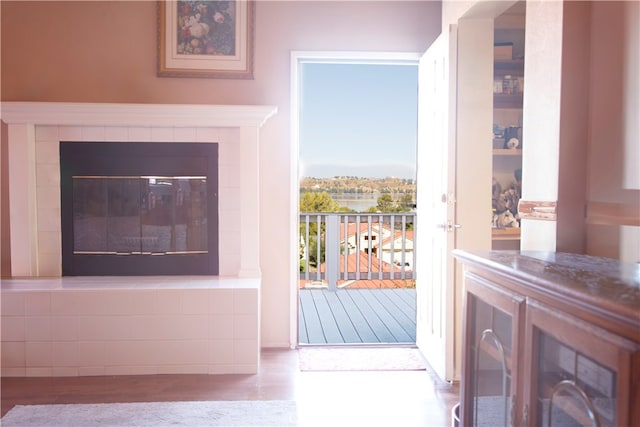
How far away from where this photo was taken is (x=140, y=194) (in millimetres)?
3445

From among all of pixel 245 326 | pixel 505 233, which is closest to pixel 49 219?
pixel 245 326

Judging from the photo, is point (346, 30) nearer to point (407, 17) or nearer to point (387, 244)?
point (407, 17)

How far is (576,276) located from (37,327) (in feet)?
9.69

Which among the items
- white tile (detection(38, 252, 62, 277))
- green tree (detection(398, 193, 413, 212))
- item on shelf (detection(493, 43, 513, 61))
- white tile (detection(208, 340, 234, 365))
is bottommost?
white tile (detection(208, 340, 234, 365))

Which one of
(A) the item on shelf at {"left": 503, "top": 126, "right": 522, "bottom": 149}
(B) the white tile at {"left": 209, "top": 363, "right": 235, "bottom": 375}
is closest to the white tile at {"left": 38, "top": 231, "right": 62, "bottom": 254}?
(B) the white tile at {"left": 209, "top": 363, "right": 235, "bottom": 375}

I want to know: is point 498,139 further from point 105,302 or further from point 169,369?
point 105,302

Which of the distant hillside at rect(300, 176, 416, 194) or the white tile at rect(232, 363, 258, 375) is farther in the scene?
the distant hillside at rect(300, 176, 416, 194)

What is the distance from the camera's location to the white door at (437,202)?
2.81 m

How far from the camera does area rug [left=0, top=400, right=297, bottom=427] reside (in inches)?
92.1

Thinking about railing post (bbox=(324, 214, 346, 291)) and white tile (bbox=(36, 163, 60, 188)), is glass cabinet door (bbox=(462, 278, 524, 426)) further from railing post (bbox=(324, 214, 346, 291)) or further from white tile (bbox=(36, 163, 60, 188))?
railing post (bbox=(324, 214, 346, 291))

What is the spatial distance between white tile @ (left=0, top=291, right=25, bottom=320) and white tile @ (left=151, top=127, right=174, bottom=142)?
4.14 feet

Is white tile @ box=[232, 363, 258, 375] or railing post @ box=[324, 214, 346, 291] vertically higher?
railing post @ box=[324, 214, 346, 291]

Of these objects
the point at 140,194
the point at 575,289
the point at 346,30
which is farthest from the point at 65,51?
the point at 575,289

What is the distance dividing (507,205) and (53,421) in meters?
2.78
